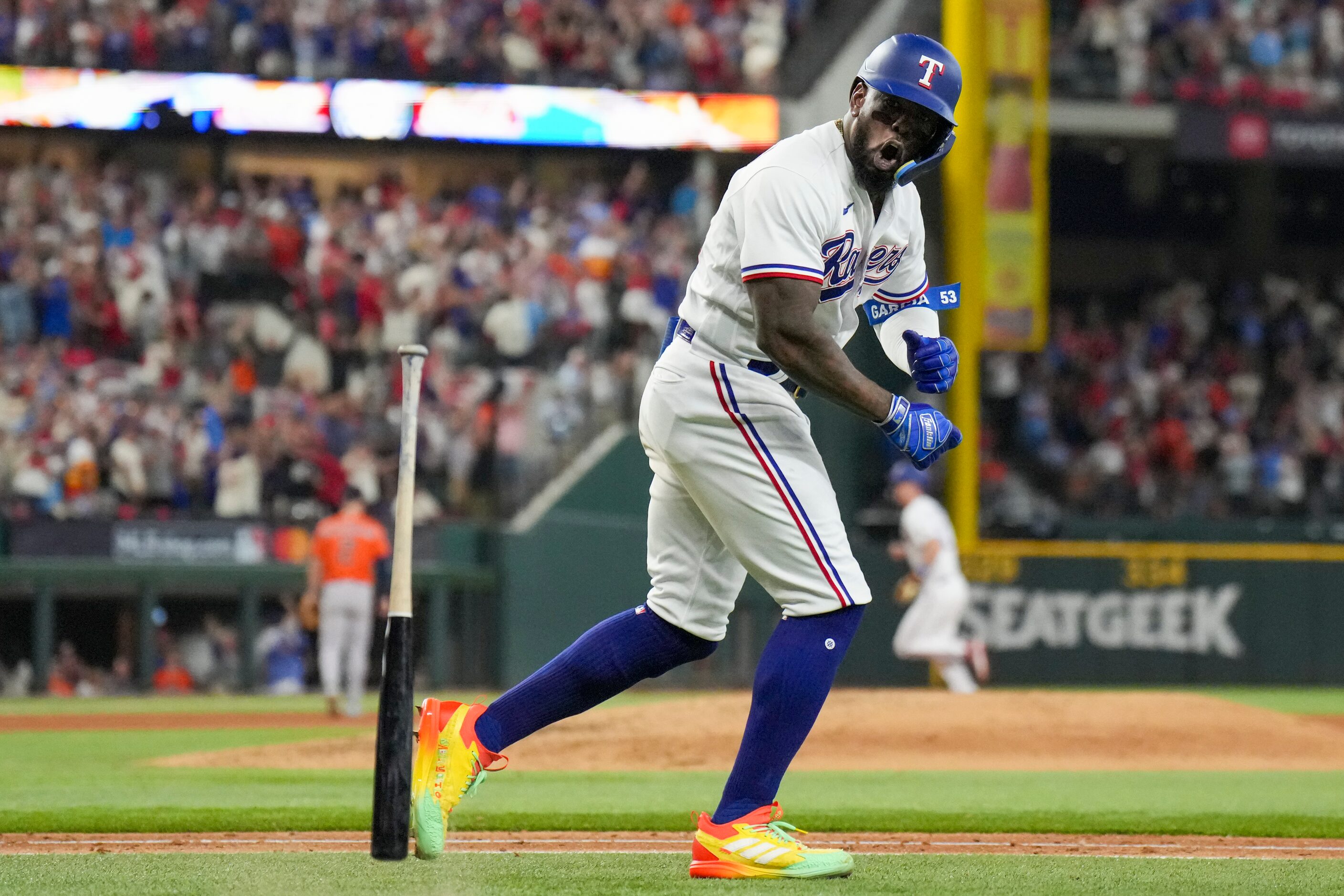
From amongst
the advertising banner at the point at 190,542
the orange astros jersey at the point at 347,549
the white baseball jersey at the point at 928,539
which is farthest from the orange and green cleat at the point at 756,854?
the advertising banner at the point at 190,542

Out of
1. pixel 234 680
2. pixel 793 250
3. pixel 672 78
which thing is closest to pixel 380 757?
pixel 793 250

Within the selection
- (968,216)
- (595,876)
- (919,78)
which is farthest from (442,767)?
(968,216)

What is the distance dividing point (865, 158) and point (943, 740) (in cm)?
646

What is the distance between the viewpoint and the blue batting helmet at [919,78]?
4.33 metres

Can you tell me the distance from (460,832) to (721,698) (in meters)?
5.59

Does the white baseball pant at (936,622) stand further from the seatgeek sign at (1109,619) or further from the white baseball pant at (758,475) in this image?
the white baseball pant at (758,475)

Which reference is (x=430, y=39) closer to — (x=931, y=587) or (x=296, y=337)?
(x=296, y=337)

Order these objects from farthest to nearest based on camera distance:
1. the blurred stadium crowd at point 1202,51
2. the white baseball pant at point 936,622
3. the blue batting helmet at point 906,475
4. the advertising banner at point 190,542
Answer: the blurred stadium crowd at point 1202,51, the advertising banner at point 190,542, the white baseball pant at point 936,622, the blue batting helmet at point 906,475

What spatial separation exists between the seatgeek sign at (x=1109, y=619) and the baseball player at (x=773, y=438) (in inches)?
479

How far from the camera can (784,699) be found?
4.42 m

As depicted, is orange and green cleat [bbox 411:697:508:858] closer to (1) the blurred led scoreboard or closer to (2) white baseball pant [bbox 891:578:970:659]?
(2) white baseball pant [bbox 891:578:970:659]

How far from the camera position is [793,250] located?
4.26 meters

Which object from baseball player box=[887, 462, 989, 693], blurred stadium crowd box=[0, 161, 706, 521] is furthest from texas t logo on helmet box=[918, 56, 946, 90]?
blurred stadium crowd box=[0, 161, 706, 521]

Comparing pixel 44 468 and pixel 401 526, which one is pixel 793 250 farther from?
pixel 44 468
